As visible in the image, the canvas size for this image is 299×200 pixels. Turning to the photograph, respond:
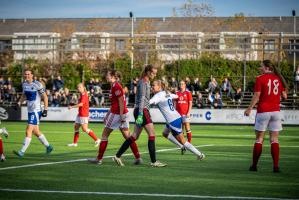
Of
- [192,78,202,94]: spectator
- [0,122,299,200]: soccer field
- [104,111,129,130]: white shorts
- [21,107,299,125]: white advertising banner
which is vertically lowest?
[21,107,299,125]: white advertising banner

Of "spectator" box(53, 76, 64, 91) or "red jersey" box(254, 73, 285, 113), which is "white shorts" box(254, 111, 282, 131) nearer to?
"red jersey" box(254, 73, 285, 113)

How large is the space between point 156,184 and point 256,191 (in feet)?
6.07

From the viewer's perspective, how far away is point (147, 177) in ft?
42.7

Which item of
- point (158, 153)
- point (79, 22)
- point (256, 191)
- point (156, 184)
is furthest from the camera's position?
point (79, 22)

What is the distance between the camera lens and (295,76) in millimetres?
39375

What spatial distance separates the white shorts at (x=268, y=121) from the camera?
13883 millimetres

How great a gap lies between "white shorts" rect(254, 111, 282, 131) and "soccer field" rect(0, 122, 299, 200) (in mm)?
934

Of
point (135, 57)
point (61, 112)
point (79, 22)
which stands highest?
point (79, 22)

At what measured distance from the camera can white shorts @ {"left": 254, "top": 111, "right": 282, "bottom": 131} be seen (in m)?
13.9

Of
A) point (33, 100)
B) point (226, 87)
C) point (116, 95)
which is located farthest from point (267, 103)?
point (226, 87)

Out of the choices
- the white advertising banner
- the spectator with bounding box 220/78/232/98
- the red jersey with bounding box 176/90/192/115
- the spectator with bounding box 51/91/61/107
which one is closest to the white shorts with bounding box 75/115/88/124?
the red jersey with bounding box 176/90/192/115

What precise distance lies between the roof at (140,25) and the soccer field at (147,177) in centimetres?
5505

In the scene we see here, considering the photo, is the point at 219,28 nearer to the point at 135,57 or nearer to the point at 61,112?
the point at 135,57

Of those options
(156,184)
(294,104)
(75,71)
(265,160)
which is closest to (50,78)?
(75,71)
